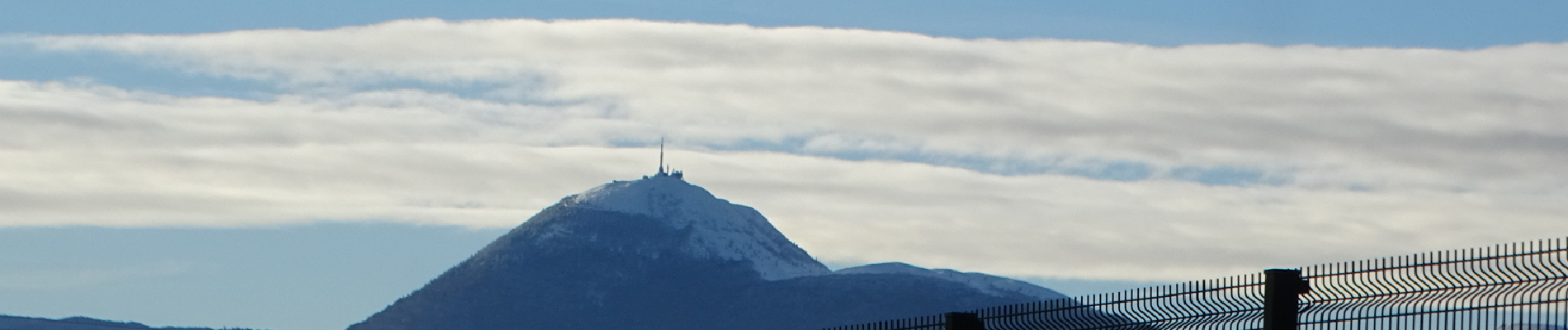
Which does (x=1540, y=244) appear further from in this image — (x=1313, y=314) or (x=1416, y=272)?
(x=1313, y=314)

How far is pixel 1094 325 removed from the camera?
22828 millimetres

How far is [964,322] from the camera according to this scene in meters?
24.4

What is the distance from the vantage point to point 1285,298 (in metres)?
20.1

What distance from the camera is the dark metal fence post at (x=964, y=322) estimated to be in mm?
24234

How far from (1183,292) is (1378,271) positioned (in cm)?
249

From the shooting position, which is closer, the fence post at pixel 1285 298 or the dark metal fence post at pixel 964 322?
the fence post at pixel 1285 298

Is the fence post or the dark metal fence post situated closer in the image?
the fence post

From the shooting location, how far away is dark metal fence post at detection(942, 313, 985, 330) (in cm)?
2423

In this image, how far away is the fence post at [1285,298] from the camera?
2011 centimetres

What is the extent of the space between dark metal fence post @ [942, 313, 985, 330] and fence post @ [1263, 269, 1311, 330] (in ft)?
15.1

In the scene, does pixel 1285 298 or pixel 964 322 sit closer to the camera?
pixel 1285 298

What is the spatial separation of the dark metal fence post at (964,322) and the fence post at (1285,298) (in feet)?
15.1

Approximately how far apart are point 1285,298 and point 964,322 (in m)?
5.00

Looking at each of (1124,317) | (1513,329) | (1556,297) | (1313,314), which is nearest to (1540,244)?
(1556,297)
